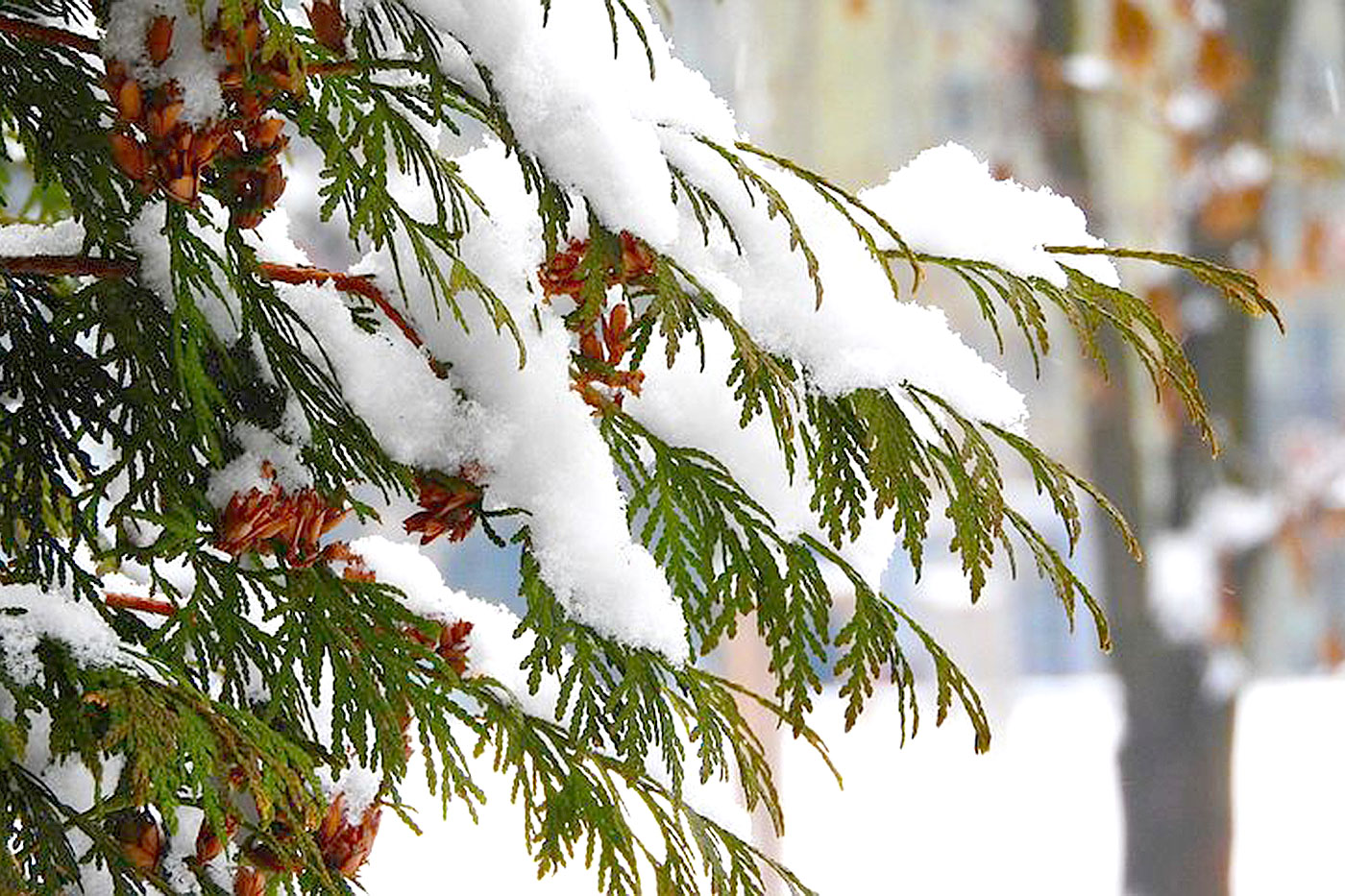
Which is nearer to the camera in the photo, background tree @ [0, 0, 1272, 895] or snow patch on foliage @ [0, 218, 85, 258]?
background tree @ [0, 0, 1272, 895]

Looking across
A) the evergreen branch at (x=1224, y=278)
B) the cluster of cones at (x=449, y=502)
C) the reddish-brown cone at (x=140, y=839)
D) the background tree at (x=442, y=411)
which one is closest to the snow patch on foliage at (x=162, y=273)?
the background tree at (x=442, y=411)

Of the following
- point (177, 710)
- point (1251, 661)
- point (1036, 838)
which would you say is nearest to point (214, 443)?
point (177, 710)

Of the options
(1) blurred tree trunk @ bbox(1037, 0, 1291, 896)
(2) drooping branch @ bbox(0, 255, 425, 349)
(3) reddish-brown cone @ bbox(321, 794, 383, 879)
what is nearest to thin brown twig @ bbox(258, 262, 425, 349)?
(2) drooping branch @ bbox(0, 255, 425, 349)

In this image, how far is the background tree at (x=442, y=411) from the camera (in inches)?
26.6

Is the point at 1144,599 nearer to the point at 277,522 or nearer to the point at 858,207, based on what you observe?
the point at 858,207

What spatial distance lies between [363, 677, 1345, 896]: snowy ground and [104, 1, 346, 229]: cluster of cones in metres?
2.84

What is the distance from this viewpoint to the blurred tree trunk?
320cm

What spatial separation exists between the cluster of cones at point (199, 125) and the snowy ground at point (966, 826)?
2.84 meters

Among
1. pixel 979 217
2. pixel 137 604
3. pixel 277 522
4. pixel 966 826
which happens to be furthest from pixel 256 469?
pixel 966 826

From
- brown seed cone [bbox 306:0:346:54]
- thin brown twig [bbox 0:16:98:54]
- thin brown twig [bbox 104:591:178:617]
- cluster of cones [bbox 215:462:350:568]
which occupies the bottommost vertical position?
thin brown twig [bbox 104:591:178:617]

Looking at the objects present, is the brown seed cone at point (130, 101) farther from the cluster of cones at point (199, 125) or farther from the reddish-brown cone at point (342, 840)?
the reddish-brown cone at point (342, 840)

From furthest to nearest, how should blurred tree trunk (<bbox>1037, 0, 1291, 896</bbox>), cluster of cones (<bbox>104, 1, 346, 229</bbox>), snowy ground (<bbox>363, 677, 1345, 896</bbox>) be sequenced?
snowy ground (<bbox>363, 677, 1345, 896</bbox>) < blurred tree trunk (<bbox>1037, 0, 1291, 896</bbox>) < cluster of cones (<bbox>104, 1, 346, 229</bbox>)

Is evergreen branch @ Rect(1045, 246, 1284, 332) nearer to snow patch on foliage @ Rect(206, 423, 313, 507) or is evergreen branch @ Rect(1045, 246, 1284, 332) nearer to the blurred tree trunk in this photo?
snow patch on foliage @ Rect(206, 423, 313, 507)

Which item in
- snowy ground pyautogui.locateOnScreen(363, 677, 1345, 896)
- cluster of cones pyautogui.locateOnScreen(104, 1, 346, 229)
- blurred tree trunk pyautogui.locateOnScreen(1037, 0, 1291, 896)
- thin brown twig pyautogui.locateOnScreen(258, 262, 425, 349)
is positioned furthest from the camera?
snowy ground pyautogui.locateOnScreen(363, 677, 1345, 896)
